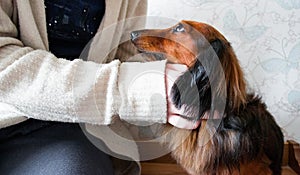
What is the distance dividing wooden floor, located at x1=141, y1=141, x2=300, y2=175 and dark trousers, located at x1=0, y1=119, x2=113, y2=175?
18.2 inches

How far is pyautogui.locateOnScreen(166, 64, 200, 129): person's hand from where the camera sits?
0.63m

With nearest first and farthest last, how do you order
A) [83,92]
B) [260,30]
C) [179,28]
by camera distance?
[83,92], [179,28], [260,30]

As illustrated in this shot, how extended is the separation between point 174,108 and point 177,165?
1.89ft

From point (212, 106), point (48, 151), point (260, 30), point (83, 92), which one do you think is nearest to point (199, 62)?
point (212, 106)

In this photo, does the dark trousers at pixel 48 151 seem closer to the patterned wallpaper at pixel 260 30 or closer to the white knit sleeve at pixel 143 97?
the white knit sleeve at pixel 143 97

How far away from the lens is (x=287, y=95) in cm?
118

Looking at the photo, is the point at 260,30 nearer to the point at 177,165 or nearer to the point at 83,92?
the point at 177,165

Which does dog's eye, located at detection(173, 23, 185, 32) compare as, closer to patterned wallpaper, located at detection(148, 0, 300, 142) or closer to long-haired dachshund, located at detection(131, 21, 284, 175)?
long-haired dachshund, located at detection(131, 21, 284, 175)

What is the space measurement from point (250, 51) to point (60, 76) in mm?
712

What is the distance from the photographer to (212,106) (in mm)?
669

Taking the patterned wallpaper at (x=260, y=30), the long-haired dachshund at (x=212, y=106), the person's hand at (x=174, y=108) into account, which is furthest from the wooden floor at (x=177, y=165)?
the person's hand at (x=174, y=108)

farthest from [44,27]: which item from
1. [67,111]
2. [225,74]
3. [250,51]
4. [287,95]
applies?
[287,95]

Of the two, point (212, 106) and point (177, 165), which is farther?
point (177, 165)

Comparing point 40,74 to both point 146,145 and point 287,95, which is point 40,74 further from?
point 287,95
